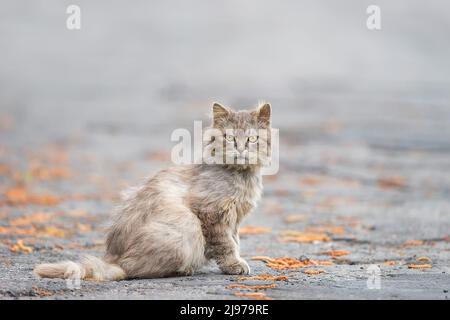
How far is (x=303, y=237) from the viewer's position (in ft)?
35.8

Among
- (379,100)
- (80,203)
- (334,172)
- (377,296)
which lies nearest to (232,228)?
(377,296)

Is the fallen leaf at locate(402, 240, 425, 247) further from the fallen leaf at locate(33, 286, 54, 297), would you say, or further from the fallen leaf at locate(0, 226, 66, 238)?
the fallen leaf at locate(33, 286, 54, 297)

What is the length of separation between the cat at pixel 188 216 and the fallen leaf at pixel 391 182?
7.30 metres

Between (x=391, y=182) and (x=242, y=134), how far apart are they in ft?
26.5

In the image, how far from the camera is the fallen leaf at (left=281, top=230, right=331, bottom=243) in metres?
10.7

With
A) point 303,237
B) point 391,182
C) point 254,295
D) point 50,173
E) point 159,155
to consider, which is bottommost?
point 254,295

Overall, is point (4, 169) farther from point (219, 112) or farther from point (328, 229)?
point (219, 112)

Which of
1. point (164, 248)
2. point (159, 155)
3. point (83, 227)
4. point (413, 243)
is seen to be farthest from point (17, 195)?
point (164, 248)

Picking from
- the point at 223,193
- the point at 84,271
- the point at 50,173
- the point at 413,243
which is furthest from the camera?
the point at 50,173

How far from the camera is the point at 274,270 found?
27.4 ft

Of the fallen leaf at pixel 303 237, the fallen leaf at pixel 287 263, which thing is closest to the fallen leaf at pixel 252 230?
the fallen leaf at pixel 303 237

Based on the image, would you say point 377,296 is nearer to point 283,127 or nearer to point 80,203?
point 80,203
